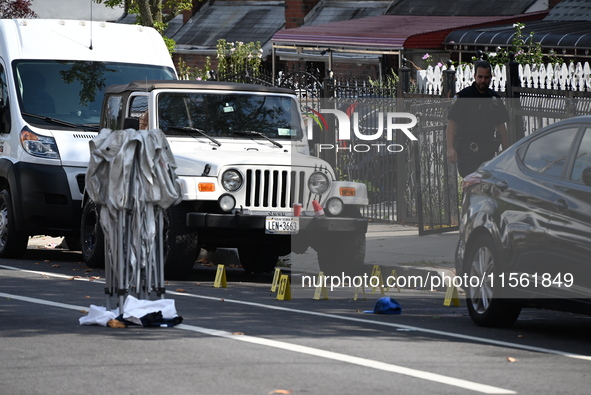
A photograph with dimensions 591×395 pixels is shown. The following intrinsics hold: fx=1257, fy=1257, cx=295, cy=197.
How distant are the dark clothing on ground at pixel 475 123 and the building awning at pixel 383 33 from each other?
1263cm

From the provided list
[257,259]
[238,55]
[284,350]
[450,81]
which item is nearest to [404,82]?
[450,81]

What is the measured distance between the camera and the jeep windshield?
13.5m

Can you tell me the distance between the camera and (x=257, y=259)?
1464 cm

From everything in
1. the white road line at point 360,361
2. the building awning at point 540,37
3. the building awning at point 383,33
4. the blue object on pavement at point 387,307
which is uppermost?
the building awning at point 383,33

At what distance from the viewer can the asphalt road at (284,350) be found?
7012 millimetres

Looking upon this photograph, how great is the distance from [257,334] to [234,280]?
4673 millimetres

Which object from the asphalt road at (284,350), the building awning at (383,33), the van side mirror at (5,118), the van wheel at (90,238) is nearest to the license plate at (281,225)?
the asphalt road at (284,350)

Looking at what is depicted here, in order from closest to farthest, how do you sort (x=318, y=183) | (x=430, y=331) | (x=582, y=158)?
(x=582, y=158) < (x=430, y=331) < (x=318, y=183)

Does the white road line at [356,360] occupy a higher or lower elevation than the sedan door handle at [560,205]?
lower

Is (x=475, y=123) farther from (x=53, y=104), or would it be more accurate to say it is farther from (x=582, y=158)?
(x=53, y=104)

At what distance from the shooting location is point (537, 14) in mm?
27156

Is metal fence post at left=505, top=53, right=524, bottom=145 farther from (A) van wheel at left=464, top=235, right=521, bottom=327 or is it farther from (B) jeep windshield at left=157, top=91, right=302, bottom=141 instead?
(A) van wheel at left=464, top=235, right=521, bottom=327

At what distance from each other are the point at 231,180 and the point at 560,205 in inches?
189

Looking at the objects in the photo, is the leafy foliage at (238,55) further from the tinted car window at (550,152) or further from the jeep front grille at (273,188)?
the tinted car window at (550,152)
